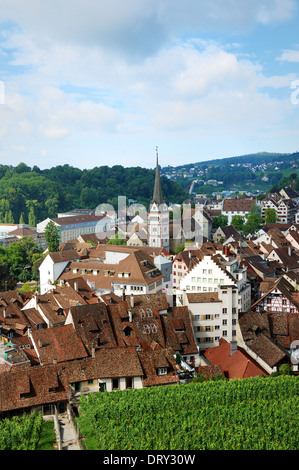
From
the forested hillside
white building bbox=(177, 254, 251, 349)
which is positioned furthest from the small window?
the forested hillside

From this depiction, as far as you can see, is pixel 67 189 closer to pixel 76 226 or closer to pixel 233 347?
pixel 76 226

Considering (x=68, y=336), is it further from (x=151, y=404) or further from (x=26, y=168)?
(x=26, y=168)

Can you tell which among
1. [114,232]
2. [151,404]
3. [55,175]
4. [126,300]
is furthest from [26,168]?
[151,404]

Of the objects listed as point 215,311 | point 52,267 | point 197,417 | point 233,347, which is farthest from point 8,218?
point 197,417

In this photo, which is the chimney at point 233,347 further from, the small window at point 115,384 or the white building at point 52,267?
the white building at point 52,267

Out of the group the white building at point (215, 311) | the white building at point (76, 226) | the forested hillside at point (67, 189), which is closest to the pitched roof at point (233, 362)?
the white building at point (215, 311)

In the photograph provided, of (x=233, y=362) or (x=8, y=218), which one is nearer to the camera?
(x=233, y=362)

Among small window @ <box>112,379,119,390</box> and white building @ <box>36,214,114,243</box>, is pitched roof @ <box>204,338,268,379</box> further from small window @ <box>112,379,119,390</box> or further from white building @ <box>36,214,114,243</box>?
white building @ <box>36,214,114,243</box>

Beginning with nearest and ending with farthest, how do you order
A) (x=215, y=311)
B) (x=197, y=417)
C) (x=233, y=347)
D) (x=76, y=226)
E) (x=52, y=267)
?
(x=197, y=417)
(x=233, y=347)
(x=215, y=311)
(x=52, y=267)
(x=76, y=226)
